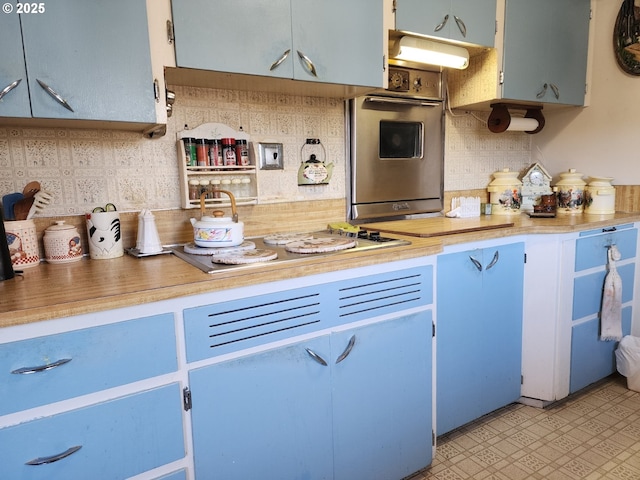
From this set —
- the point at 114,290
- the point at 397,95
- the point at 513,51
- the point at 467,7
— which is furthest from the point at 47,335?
the point at 513,51

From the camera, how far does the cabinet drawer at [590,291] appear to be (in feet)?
6.86

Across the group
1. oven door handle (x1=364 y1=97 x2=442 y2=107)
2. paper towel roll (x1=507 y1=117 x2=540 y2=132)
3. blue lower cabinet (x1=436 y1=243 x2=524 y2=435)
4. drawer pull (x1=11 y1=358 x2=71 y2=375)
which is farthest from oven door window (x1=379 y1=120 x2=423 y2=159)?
drawer pull (x1=11 y1=358 x2=71 y2=375)

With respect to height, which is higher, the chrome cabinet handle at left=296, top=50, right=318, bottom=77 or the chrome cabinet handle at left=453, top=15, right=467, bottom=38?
the chrome cabinet handle at left=453, top=15, right=467, bottom=38

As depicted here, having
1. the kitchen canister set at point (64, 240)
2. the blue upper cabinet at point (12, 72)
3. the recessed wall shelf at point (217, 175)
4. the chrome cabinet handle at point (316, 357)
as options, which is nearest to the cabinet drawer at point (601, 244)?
the chrome cabinet handle at point (316, 357)

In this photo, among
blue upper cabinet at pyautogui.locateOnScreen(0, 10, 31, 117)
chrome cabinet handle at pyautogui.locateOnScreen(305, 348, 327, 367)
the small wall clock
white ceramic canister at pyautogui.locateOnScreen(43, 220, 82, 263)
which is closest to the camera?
blue upper cabinet at pyautogui.locateOnScreen(0, 10, 31, 117)

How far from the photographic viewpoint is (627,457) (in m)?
1.74

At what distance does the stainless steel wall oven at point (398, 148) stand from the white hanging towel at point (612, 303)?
936 millimetres

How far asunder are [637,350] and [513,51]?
68.3 inches

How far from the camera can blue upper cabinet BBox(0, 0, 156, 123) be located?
113cm

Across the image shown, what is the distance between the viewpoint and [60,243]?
1.41m

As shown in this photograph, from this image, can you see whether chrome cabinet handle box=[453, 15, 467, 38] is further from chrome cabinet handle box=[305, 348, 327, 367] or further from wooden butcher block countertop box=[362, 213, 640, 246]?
chrome cabinet handle box=[305, 348, 327, 367]

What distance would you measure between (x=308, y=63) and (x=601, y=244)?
1754 millimetres

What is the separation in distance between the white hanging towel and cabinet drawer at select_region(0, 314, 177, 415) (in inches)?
86.3

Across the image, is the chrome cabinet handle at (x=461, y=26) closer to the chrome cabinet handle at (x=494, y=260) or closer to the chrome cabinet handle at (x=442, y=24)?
the chrome cabinet handle at (x=442, y=24)
